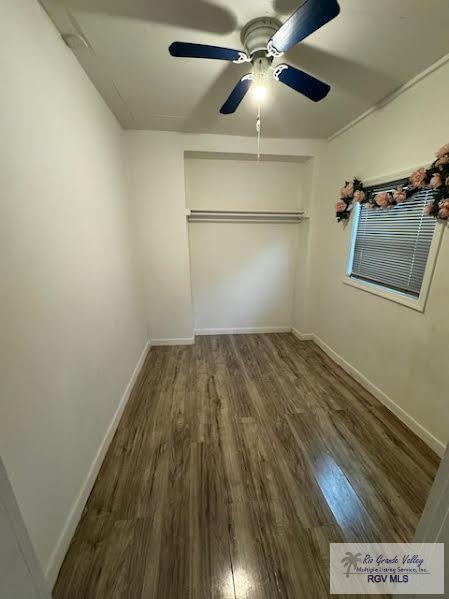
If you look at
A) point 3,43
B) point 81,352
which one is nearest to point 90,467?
point 81,352

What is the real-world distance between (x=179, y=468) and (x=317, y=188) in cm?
307

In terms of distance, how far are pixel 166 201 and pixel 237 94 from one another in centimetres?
137

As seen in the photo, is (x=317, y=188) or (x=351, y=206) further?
(x=317, y=188)

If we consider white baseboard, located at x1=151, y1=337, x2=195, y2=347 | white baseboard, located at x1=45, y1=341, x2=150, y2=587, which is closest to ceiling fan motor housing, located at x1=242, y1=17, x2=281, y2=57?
white baseboard, located at x1=45, y1=341, x2=150, y2=587

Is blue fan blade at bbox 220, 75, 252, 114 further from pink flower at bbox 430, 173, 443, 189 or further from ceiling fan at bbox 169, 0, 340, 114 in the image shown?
pink flower at bbox 430, 173, 443, 189

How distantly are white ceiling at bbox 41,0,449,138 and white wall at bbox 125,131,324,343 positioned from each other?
1.13ft

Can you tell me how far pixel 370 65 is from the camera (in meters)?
1.45

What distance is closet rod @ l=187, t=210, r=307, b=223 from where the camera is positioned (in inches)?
111

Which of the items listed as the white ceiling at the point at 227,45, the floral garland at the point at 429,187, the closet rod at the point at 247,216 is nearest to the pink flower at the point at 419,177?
the floral garland at the point at 429,187

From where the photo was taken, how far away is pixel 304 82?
1273 millimetres

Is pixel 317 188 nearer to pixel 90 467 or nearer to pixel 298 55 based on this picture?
pixel 298 55

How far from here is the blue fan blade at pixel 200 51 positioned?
1037 millimetres

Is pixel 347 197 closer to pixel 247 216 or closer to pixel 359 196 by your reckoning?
pixel 359 196

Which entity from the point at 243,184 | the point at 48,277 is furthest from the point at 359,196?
the point at 48,277
